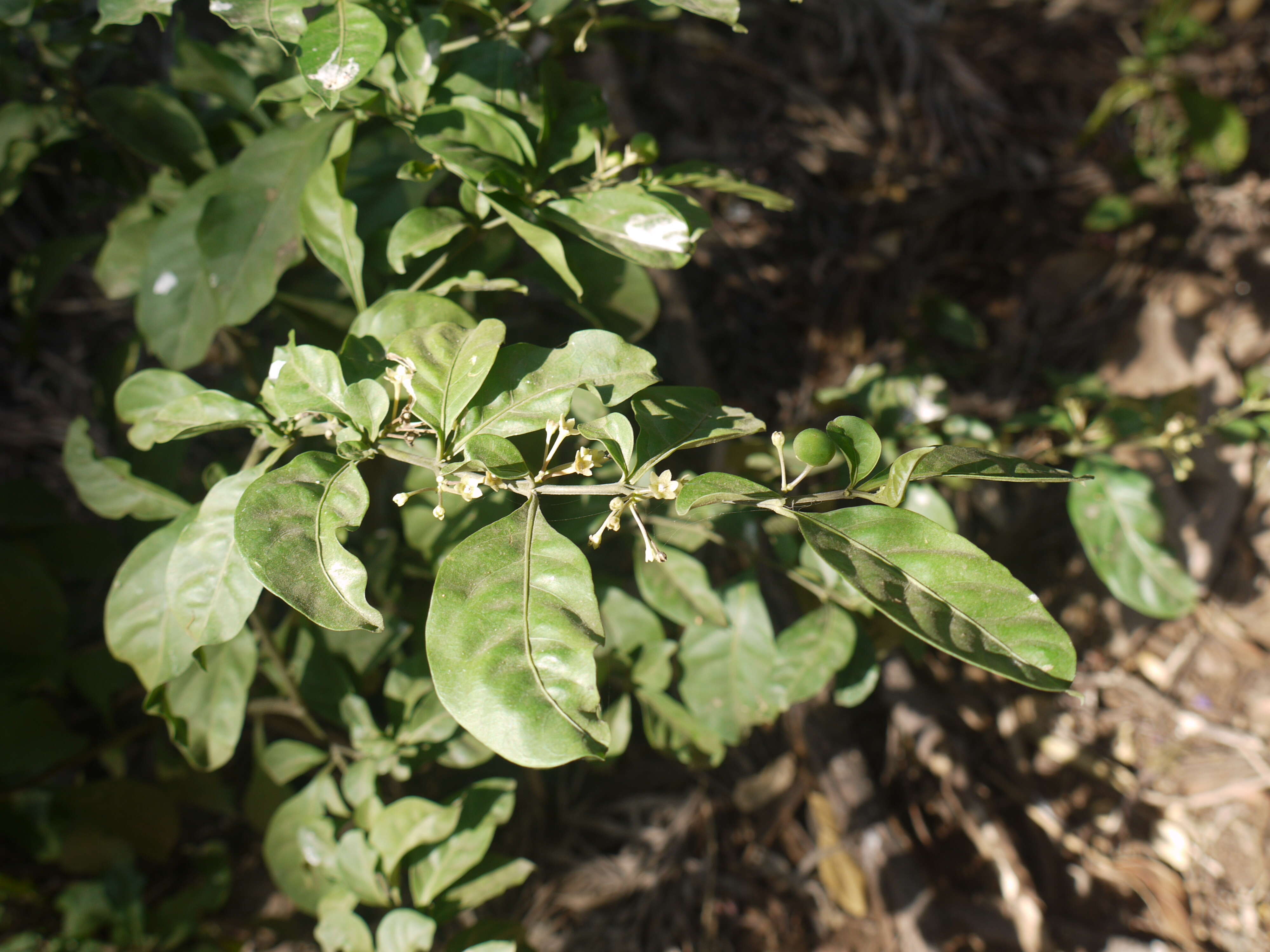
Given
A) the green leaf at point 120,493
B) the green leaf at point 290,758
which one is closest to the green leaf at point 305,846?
the green leaf at point 290,758

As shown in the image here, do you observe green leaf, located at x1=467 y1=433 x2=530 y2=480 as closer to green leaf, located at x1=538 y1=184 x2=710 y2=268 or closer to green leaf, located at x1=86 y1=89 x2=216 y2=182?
green leaf, located at x1=538 y1=184 x2=710 y2=268

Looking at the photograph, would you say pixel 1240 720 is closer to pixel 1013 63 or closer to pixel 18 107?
pixel 1013 63

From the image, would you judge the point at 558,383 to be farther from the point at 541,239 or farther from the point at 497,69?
the point at 497,69

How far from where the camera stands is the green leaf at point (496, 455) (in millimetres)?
716

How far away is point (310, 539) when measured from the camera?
2.28ft

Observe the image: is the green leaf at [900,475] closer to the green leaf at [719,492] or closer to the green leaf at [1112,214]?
the green leaf at [719,492]

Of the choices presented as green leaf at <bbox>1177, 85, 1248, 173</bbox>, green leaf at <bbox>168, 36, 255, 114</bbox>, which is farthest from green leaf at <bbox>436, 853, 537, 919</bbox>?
green leaf at <bbox>1177, 85, 1248, 173</bbox>

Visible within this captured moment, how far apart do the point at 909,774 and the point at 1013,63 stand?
249cm

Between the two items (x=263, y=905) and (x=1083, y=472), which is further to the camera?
(x=263, y=905)

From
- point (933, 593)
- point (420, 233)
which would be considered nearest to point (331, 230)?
point (420, 233)

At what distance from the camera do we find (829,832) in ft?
6.27

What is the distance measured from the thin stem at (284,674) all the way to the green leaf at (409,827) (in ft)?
0.75

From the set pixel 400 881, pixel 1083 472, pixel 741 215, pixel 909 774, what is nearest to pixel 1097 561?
pixel 1083 472

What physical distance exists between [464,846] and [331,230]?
2.81 ft
